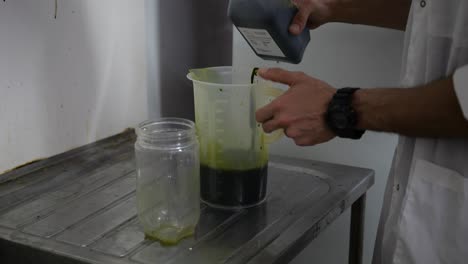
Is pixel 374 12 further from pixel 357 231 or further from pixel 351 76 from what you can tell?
pixel 357 231

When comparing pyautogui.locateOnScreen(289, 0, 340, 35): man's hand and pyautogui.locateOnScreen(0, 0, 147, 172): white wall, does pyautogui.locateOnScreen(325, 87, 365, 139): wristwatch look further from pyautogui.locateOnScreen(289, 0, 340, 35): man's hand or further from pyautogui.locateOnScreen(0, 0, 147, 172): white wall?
pyautogui.locateOnScreen(0, 0, 147, 172): white wall

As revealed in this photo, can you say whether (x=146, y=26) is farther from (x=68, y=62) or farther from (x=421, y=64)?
(x=421, y=64)

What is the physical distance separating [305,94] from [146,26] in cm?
69

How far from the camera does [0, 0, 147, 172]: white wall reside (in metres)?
1.07

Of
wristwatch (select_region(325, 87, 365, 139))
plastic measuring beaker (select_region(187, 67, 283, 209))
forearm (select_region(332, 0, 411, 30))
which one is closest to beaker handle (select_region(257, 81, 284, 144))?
plastic measuring beaker (select_region(187, 67, 283, 209))

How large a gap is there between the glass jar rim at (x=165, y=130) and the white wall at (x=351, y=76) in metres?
0.43

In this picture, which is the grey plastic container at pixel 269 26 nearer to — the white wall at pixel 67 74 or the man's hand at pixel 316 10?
the man's hand at pixel 316 10

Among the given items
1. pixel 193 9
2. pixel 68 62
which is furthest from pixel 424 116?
pixel 193 9

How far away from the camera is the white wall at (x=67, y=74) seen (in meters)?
1.07

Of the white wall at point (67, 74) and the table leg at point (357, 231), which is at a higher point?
the white wall at point (67, 74)

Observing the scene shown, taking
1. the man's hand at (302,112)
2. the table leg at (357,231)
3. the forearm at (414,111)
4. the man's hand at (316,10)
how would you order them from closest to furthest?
the forearm at (414,111), the man's hand at (302,112), the man's hand at (316,10), the table leg at (357,231)

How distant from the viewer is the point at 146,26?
142 centimetres

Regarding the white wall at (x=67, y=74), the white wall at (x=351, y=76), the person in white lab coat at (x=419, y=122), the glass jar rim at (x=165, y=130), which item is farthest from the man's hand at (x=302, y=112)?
the white wall at (x=67, y=74)

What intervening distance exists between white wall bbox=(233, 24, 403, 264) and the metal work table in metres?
0.10
